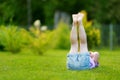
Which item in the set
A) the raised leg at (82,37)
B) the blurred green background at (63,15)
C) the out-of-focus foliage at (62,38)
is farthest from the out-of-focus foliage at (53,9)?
the raised leg at (82,37)

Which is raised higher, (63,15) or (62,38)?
(63,15)

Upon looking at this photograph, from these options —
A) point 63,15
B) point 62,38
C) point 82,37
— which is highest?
point 63,15

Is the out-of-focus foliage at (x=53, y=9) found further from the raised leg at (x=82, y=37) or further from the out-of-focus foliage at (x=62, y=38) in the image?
the raised leg at (x=82, y=37)

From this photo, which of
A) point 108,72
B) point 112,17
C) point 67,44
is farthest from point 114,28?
point 108,72

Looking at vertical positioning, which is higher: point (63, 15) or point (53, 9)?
point (53, 9)

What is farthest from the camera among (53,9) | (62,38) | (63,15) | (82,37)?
(53,9)

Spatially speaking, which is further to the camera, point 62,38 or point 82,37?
point 62,38

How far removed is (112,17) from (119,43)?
12437mm

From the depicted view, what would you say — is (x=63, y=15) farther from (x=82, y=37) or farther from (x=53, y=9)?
(x=82, y=37)

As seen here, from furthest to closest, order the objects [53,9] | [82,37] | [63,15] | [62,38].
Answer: [53,9]
[63,15]
[62,38]
[82,37]

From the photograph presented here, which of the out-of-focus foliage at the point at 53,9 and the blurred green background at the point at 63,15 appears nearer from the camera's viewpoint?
→ the blurred green background at the point at 63,15

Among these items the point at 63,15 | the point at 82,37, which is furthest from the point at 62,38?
the point at 82,37

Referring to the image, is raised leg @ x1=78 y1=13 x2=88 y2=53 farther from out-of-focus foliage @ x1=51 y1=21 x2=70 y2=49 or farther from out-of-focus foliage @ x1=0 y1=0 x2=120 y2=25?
out-of-focus foliage @ x1=0 y1=0 x2=120 y2=25

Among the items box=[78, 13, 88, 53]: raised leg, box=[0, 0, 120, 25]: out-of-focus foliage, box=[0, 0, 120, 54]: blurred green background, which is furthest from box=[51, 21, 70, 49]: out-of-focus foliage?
box=[78, 13, 88, 53]: raised leg
